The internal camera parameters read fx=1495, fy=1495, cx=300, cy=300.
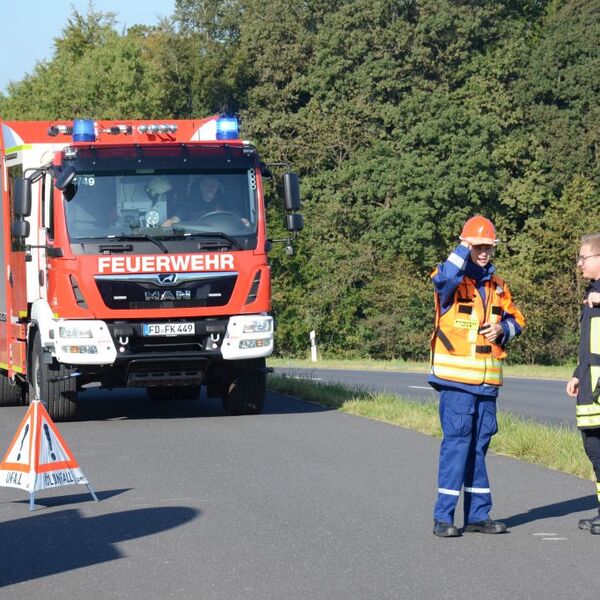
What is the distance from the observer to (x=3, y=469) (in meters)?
10.1

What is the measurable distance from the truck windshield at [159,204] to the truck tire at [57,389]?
1525mm

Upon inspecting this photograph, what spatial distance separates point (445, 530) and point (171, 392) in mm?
11630

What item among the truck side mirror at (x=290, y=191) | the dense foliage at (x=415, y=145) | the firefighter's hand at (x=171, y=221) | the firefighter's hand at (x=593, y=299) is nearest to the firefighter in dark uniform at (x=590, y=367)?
the firefighter's hand at (x=593, y=299)

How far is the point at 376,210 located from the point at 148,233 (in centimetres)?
4377

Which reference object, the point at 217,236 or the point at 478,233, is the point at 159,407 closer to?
the point at 217,236

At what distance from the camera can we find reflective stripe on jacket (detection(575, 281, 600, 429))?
8414 mm

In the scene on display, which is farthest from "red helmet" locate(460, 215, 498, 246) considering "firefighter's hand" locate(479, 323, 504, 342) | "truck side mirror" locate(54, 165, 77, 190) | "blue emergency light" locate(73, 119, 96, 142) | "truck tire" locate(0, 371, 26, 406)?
"truck tire" locate(0, 371, 26, 406)

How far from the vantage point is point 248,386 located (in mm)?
16750

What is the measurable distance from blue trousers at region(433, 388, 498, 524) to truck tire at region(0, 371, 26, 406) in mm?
11644

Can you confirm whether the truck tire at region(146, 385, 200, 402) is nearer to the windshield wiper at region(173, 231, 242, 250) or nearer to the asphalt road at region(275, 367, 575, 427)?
the asphalt road at region(275, 367, 575, 427)

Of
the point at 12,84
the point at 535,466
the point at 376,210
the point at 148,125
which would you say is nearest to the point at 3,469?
the point at 535,466

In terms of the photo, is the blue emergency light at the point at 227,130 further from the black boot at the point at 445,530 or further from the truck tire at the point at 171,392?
the black boot at the point at 445,530

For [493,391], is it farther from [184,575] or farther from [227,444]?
[227,444]

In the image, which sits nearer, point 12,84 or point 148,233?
point 148,233
